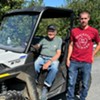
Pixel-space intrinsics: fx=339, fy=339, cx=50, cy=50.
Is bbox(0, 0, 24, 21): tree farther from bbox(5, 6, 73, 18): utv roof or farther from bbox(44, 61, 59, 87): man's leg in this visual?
bbox(44, 61, 59, 87): man's leg

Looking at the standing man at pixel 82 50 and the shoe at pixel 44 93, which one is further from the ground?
the standing man at pixel 82 50

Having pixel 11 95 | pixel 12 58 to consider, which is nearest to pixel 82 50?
pixel 12 58

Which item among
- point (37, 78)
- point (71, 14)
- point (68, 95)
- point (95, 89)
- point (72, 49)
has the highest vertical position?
point (71, 14)

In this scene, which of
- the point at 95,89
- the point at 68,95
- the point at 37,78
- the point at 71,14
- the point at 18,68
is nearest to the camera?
the point at 18,68

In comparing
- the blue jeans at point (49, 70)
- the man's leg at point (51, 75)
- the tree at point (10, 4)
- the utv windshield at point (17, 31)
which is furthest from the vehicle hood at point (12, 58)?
the tree at point (10, 4)

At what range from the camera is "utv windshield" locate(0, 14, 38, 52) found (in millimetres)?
5733

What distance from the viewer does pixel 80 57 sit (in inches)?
241

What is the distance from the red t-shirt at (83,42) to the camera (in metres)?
6.03

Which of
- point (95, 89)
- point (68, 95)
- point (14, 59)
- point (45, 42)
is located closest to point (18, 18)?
point (45, 42)

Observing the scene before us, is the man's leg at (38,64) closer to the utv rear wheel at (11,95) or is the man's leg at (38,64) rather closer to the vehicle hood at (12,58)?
the vehicle hood at (12,58)

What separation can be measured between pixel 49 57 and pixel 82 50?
60 cm

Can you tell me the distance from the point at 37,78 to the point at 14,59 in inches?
30.6

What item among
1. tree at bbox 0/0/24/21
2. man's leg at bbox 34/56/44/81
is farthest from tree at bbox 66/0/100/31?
man's leg at bbox 34/56/44/81

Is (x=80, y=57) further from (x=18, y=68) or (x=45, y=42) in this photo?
(x=18, y=68)
